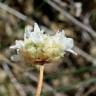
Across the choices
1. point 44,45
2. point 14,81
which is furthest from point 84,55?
point 44,45

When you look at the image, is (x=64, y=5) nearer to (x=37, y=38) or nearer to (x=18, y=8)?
(x=18, y=8)

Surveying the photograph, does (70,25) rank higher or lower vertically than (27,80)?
higher

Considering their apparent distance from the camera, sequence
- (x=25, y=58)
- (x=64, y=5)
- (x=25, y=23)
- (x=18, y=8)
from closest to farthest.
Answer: (x=25, y=58)
(x=64, y=5)
(x=25, y=23)
(x=18, y=8)

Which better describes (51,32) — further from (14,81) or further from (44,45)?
(44,45)

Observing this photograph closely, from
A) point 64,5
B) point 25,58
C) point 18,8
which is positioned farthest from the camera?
point 18,8

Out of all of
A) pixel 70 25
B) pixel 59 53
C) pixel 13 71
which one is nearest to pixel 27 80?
pixel 13 71

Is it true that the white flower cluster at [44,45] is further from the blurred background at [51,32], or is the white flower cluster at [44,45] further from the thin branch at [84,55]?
the thin branch at [84,55]

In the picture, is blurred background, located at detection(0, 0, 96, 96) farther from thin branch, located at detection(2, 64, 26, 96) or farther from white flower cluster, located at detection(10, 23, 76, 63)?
white flower cluster, located at detection(10, 23, 76, 63)
